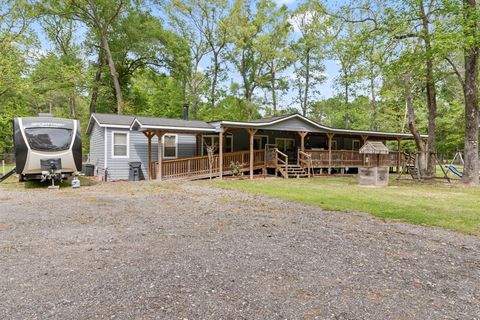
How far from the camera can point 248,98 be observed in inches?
1212

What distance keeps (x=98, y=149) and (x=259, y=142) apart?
9.00 meters

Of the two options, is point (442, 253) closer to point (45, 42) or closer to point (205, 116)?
point (205, 116)

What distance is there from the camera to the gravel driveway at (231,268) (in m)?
2.73

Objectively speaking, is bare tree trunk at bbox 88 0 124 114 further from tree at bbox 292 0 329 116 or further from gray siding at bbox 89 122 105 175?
tree at bbox 292 0 329 116

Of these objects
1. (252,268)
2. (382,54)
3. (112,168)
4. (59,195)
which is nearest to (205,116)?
(112,168)

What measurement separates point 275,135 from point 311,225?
14.1 metres

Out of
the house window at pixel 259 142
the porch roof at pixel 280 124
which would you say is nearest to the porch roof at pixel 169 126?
the porch roof at pixel 280 124

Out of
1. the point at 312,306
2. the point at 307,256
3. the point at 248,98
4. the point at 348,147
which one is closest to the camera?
the point at 312,306

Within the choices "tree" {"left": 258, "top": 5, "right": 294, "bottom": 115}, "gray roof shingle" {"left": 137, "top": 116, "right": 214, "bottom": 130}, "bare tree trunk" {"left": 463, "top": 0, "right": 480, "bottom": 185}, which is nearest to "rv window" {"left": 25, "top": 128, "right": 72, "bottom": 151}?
"gray roof shingle" {"left": 137, "top": 116, "right": 214, "bottom": 130}

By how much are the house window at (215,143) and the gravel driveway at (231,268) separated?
10.5 metres

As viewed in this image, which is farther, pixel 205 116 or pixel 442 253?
pixel 205 116

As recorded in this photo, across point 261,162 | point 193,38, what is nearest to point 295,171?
point 261,162

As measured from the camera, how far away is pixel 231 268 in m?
3.66

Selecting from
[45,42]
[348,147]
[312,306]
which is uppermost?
[45,42]
